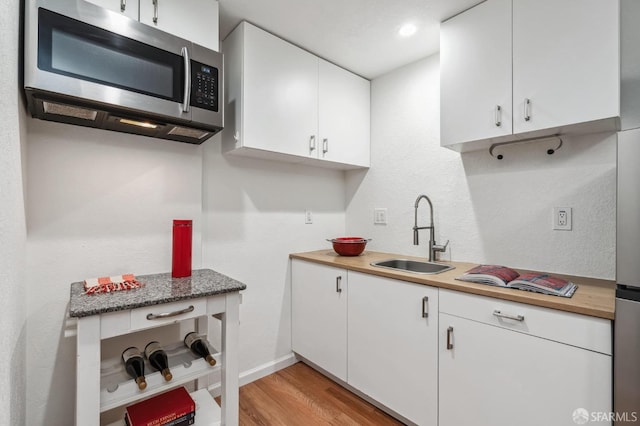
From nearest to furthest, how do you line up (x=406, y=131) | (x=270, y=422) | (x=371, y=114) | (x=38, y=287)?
(x=38, y=287)
(x=270, y=422)
(x=406, y=131)
(x=371, y=114)

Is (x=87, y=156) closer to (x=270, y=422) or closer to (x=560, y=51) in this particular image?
(x=270, y=422)

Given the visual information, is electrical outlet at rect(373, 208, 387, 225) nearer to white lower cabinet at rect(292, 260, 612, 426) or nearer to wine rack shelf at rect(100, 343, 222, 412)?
white lower cabinet at rect(292, 260, 612, 426)

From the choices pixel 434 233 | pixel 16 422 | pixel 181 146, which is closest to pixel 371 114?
pixel 434 233

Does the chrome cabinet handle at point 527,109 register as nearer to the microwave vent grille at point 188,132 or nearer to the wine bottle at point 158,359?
the microwave vent grille at point 188,132

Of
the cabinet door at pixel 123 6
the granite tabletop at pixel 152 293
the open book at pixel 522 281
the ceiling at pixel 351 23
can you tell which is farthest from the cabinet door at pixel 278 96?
the open book at pixel 522 281

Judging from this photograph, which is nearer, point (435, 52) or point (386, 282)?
point (386, 282)

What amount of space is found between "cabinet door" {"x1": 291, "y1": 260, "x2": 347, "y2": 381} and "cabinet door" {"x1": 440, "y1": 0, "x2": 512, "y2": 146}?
1137 mm

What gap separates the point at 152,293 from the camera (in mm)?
1280

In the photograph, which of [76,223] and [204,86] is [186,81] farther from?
[76,223]

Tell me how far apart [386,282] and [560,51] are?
1.38 m

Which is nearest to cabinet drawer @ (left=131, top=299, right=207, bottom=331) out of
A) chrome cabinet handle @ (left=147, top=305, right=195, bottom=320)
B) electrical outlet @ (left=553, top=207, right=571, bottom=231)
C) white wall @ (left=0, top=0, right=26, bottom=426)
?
chrome cabinet handle @ (left=147, top=305, right=195, bottom=320)

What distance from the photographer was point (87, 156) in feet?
4.72

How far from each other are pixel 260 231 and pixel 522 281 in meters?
1.59

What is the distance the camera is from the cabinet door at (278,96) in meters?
1.81
